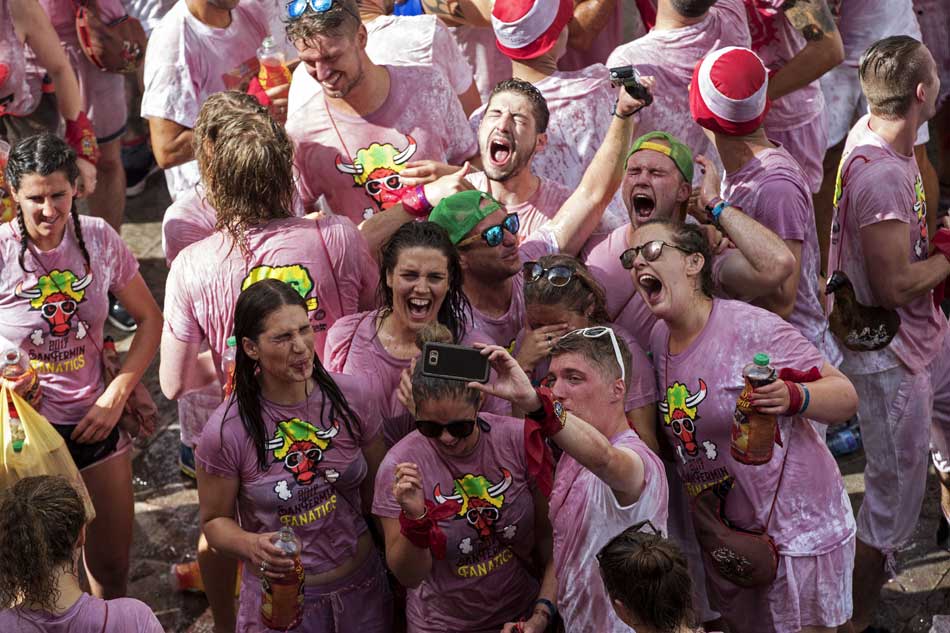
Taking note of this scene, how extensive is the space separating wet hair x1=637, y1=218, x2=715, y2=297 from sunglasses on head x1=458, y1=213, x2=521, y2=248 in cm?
51

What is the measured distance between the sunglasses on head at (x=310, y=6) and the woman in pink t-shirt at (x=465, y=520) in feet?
4.91

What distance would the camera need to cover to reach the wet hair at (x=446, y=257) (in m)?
4.22

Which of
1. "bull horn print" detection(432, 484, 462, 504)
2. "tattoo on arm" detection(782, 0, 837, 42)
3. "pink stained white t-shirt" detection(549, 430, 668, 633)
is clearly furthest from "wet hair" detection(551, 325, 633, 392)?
"tattoo on arm" detection(782, 0, 837, 42)

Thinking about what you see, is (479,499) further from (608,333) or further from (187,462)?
(187,462)

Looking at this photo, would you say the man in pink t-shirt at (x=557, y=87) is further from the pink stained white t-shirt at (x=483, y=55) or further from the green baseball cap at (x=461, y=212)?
the pink stained white t-shirt at (x=483, y=55)

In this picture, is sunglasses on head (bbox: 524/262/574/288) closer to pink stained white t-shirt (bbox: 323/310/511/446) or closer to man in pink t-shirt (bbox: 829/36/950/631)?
pink stained white t-shirt (bbox: 323/310/511/446)

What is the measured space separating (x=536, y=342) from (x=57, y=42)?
3238 millimetres

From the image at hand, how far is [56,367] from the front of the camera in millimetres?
4766

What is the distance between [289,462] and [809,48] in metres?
3.16

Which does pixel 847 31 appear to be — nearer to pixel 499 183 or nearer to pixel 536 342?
pixel 499 183

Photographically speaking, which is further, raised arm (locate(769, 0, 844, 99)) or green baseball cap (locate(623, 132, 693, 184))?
raised arm (locate(769, 0, 844, 99))

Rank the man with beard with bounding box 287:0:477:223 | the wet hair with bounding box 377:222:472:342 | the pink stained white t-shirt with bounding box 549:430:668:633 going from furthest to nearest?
1. the man with beard with bounding box 287:0:477:223
2. the wet hair with bounding box 377:222:472:342
3. the pink stained white t-shirt with bounding box 549:430:668:633

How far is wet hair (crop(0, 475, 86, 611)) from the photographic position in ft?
10.9

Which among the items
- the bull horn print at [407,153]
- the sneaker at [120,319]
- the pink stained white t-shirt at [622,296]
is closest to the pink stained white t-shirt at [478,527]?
the pink stained white t-shirt at [622,296]
